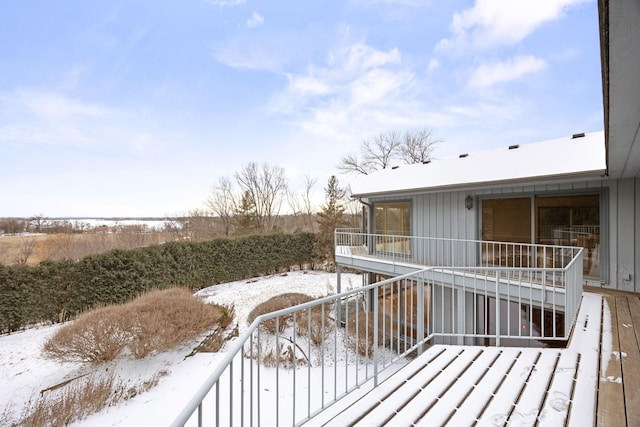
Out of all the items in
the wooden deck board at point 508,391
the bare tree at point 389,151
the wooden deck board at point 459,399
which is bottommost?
the wooden deck board at point 459,399

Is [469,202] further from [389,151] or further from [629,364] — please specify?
[389,151]

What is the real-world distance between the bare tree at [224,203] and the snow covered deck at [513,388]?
21.0 m

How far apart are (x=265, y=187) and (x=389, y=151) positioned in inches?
404

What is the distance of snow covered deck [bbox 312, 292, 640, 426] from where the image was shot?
195 centimetres

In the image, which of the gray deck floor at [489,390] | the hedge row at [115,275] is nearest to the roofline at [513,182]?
the gray deck floor at [489,390]

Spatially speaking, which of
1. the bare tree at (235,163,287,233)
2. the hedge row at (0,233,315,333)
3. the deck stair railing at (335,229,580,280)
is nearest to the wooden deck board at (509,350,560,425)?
the deck stair railing at (335,229,580,280)

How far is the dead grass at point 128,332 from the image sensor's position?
577cm

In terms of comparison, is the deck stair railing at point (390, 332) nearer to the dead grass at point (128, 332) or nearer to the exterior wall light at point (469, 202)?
the dead grass at point (128, 332)

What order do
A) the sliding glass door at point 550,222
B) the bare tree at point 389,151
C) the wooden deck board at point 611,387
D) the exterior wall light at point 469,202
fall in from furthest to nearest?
1. the bare tree at point 389,151
2. the exterior wall light at point 469,202
3. the sliding glass door at point 550,222
4. the wooden deck board at point 611,387

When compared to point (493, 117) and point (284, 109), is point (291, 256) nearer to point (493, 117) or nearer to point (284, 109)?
point (284, 109)

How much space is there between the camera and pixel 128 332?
6129mm

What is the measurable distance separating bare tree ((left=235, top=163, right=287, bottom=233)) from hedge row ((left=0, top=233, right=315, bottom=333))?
842 centimetres

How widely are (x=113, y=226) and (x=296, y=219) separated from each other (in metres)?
12.7

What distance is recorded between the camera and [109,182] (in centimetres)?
1644
